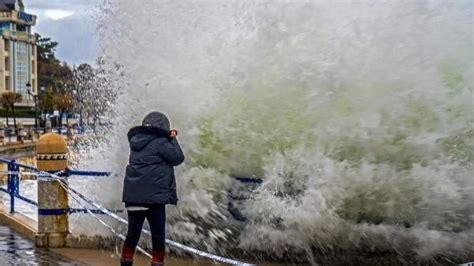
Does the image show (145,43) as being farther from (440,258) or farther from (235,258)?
(440,258)

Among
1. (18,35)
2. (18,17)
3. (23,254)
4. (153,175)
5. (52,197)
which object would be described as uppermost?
(18,17)

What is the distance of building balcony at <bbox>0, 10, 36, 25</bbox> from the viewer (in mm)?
100625

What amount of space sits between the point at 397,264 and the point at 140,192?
8.93 feet

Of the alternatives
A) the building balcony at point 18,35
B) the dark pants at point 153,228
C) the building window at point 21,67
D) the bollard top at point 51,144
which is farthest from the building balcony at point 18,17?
the dark pants at point 153,228

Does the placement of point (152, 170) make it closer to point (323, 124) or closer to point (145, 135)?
point (145, 135)

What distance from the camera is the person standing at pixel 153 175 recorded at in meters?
7.11

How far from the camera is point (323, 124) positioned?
8.31 meters

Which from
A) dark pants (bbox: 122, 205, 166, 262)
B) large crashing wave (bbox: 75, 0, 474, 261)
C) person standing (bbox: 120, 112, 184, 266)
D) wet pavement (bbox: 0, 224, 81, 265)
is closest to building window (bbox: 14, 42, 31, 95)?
wet pavement (bbox: 0, 224, 81, 265)

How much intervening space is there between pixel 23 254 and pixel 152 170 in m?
2.75

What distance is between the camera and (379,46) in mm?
8328

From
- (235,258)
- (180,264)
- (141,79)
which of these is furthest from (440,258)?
(141,79)

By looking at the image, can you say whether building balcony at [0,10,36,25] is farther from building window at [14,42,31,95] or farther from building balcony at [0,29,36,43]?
building window at [14,42,31,95]

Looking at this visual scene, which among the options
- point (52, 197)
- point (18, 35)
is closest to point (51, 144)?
point (52, 197)

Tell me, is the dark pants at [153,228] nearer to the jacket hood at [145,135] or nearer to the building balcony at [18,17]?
the jacket hood at [145,135]
